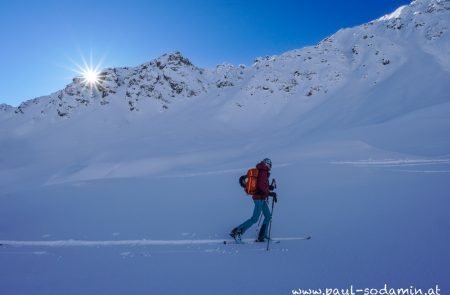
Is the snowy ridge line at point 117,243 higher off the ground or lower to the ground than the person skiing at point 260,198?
lower

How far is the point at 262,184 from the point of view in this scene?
636 cm

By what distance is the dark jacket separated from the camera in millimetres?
6348

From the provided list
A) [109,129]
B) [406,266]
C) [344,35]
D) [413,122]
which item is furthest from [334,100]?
[406,266]

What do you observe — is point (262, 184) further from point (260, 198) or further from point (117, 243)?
point (117, 243)

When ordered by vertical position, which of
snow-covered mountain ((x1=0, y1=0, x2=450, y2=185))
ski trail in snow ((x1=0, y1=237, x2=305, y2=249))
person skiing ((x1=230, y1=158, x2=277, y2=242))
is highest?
snow-covered mountain ((x1=0, y1=0, x2=450, y2=185))

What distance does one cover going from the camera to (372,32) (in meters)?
72.2

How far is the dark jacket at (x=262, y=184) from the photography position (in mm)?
6348

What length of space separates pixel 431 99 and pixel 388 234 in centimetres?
4241

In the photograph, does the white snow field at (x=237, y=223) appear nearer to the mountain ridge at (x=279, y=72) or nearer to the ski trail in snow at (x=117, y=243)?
the ski trail in snow at (x=117, y=243)

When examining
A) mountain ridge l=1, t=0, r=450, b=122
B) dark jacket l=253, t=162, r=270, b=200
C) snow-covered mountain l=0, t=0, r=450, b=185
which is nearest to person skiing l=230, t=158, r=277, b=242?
dark jacket l=253, t=162, r=270, b=200

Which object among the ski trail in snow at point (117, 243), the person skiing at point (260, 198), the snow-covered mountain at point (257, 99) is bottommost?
the ski trail in snow at point (117, 243)

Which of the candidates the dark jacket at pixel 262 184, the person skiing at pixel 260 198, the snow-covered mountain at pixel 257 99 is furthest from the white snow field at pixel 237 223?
the snow-covered mountain at pixel 257 99

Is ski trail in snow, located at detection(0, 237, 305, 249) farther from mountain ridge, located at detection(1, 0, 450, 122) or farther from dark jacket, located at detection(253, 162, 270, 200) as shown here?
mountain ridge, located at detection(1, 0, 450, 122)

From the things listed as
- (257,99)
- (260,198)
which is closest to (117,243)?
(260,198)
